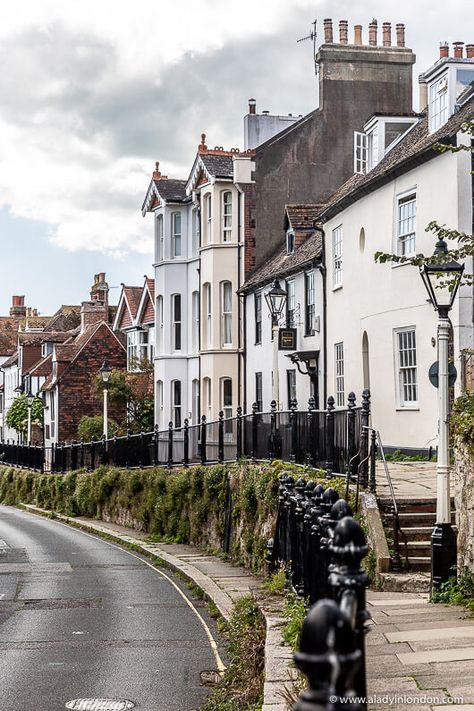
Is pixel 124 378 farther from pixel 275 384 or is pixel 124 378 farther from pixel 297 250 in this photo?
pixel 275 384

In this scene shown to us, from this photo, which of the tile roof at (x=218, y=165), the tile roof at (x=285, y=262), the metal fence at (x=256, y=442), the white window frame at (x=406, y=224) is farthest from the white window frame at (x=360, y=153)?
the metal fence at (x=256, y=442)

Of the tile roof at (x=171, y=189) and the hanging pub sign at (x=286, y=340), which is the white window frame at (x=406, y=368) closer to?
the hanging pub sign at (x=286, y=340)

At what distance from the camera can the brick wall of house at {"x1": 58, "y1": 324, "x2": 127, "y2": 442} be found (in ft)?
196

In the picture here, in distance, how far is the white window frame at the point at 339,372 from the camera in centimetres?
2903

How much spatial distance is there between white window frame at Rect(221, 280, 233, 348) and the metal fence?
589 cm

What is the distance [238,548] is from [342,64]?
21.4m

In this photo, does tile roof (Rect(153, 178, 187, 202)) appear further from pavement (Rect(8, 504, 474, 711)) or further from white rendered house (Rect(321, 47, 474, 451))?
pavement (Rect(8, 504, 474, 711))

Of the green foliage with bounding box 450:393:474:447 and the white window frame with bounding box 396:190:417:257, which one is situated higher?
the white window frame with bounding box 396:190:417:257

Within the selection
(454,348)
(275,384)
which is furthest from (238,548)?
(454,348)

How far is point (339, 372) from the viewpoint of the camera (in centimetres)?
2942

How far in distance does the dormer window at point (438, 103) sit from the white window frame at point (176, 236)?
1909cm

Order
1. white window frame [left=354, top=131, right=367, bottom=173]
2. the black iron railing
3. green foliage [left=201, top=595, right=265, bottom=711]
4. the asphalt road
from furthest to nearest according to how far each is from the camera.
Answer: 1. white window frame [left=354, top=131, right=367, bottom=173]
2. the asphalt road
3. green foliage [left=201, top=595, right=265, bottom=711]
4. the black iron railing

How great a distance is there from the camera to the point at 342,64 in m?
37.3

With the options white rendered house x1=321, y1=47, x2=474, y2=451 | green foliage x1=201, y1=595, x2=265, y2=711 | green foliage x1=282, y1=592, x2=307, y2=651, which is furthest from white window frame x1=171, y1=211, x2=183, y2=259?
green foliage x1=282, y1=592, x2=307, y2=651
